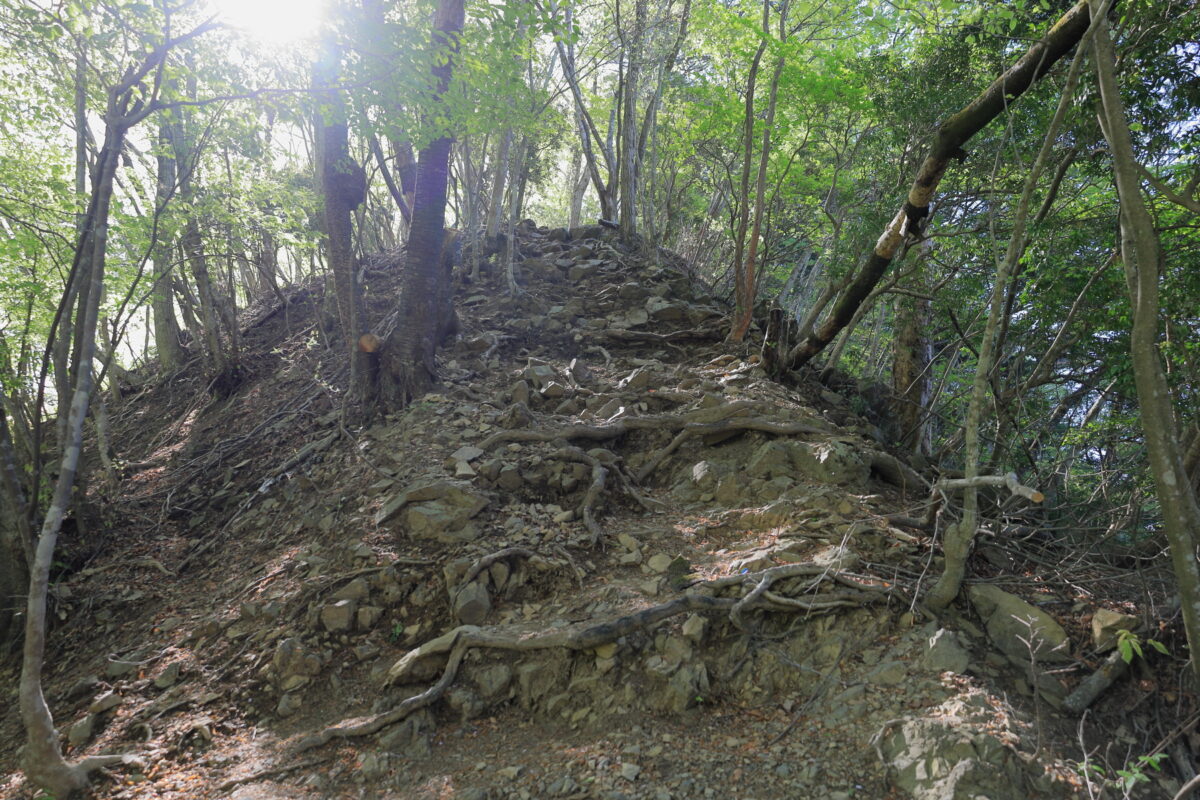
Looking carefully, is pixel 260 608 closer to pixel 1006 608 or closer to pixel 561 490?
pixel 561 490

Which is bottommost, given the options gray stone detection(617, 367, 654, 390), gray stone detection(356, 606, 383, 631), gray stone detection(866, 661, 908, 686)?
gray stone detection(866, 661, 908, 686)

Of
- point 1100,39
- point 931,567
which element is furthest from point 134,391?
point 1100,39

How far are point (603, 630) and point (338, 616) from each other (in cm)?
222

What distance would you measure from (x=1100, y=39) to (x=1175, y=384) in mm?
3382

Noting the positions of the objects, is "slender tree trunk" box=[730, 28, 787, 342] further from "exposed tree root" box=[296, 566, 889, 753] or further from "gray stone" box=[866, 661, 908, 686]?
"gray stone" box=[866, 661, 908, 686]

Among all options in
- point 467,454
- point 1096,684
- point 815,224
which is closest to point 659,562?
point 467,454

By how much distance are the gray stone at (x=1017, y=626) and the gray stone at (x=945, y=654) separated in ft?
0.91

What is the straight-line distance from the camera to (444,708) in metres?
4.10

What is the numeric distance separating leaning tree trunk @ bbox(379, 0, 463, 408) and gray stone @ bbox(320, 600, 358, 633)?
321cm

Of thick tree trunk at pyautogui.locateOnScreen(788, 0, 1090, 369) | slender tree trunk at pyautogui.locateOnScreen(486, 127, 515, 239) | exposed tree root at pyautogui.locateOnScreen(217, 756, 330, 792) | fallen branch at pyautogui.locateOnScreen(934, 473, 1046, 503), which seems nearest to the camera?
fallen branch at pyautogui.locateOnScreen(934, 473, 1046, 503)

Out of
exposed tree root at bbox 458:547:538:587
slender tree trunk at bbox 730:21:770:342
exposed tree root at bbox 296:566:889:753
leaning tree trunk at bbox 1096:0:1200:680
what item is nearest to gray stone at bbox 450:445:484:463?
exposed tree root at bbox 458:547:538:587

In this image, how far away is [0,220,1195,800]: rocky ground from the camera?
3334 mm

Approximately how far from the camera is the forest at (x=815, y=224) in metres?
3.89

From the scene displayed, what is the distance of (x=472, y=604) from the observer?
15.3 feet
